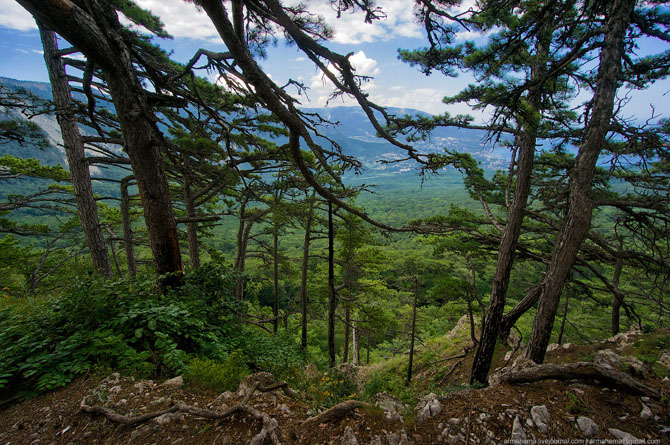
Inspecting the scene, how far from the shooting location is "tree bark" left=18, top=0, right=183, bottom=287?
270 centimetres

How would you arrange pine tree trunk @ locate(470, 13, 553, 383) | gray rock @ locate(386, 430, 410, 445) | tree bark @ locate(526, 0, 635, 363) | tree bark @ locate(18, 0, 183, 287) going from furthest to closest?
pine tree trunk @ locate(470, 13, 553, 383) → tree bark @ locate(526, 0, 635, 363) → tree bark @ locate(18, 0, 183, 287) → gray rock @ locate(386, 430, 410, 445)

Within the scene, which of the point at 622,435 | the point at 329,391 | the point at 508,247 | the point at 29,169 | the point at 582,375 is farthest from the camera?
the point at 29,169

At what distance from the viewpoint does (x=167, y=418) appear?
2053mm

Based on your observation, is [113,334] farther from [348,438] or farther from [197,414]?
[348,438]

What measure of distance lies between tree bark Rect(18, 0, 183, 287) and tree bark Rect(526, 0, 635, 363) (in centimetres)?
597

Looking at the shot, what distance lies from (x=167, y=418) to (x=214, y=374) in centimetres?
73

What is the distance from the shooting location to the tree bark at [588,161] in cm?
357

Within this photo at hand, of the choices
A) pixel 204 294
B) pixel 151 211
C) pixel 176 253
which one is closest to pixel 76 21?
pixel 151 211

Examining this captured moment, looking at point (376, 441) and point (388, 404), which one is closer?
point (376, 441)

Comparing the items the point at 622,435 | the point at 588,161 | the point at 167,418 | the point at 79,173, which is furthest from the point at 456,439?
the point at 79,173

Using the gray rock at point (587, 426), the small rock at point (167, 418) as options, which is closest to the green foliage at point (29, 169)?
the small rock at point (167, 418)

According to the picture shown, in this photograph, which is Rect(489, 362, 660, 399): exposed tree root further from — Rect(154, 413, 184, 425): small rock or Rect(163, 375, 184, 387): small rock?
Rect(163, 375, 184, 387): small rock

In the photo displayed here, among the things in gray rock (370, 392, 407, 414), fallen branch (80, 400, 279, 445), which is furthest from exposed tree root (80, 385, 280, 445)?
gray rock (370, 392, 407, 414)

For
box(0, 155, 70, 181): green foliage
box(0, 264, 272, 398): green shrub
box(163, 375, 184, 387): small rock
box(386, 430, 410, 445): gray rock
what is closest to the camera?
box(386, 430, 410, 445): gray rock
